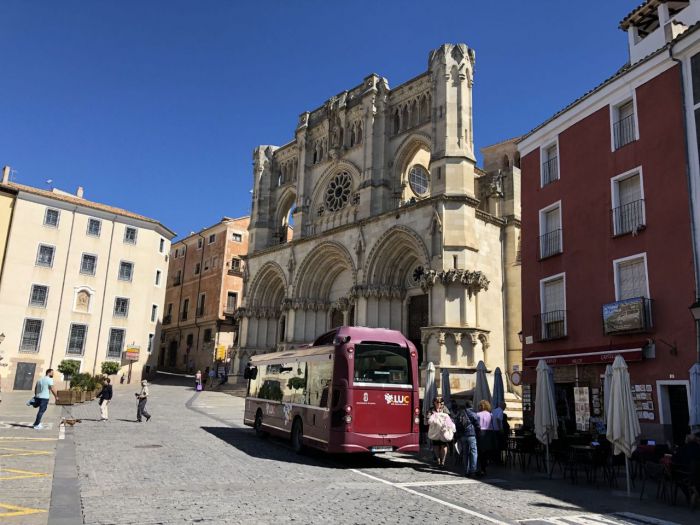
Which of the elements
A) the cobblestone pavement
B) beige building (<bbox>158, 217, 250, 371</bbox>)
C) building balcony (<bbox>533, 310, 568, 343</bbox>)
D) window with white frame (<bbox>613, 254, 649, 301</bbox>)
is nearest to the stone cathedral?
building balcony (<bbox>533, 310, 568, 343</bbox>)

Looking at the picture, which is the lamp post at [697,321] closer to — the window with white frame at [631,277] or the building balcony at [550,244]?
the window with white frame at [631,277]

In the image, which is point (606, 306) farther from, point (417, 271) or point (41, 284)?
point (41, 284)

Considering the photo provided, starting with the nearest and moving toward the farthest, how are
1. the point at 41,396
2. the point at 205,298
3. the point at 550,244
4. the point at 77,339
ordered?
the point at 41,396 → the point at 550,244 → the point at 77,339 → the point at 205,298

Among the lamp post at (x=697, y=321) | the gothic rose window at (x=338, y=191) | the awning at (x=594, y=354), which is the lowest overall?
the awning at (x=594, y=354)

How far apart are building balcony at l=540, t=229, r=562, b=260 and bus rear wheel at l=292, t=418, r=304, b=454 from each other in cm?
997

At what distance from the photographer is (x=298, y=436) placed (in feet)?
46.6

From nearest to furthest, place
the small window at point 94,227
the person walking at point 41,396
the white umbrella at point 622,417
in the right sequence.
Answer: the white umbrella at point 622,417
the person walking at point 41,396
the small window at point 94,227

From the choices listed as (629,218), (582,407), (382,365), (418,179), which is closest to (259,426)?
(382,365)

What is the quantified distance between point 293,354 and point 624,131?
11.8m

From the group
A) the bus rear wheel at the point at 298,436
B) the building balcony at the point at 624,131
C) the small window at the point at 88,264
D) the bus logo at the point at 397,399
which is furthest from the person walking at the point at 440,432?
the small window at the point at 88,264

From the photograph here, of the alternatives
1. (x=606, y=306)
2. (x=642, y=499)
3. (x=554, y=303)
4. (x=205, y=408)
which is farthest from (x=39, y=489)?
(x=205, y=408)

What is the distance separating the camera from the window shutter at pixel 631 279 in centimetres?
1522

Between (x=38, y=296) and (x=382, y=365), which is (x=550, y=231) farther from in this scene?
(x=38, y=296)

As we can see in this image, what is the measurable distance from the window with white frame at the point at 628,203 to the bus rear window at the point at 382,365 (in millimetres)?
7491
